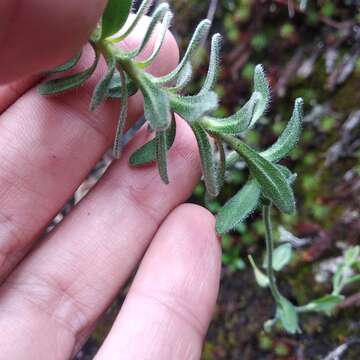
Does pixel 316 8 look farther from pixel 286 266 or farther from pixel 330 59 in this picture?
pixel 286 266

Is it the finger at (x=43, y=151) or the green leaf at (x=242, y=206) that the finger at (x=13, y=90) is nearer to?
the finger at (x=43, y=151)

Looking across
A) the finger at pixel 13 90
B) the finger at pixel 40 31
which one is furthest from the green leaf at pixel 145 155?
the finger at pixel 40 31

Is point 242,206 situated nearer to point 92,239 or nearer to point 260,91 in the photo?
point 260,91

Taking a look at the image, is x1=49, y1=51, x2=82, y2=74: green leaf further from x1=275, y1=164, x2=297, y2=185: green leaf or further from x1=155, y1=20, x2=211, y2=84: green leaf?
x1=275, y1=164, x2=297, y2=185: green leaf

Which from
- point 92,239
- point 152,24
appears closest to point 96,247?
point 92,239

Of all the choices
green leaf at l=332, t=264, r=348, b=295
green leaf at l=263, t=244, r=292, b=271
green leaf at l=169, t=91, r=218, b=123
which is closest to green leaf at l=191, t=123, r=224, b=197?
green leaf at l=169, t=91, r=218, b=123
